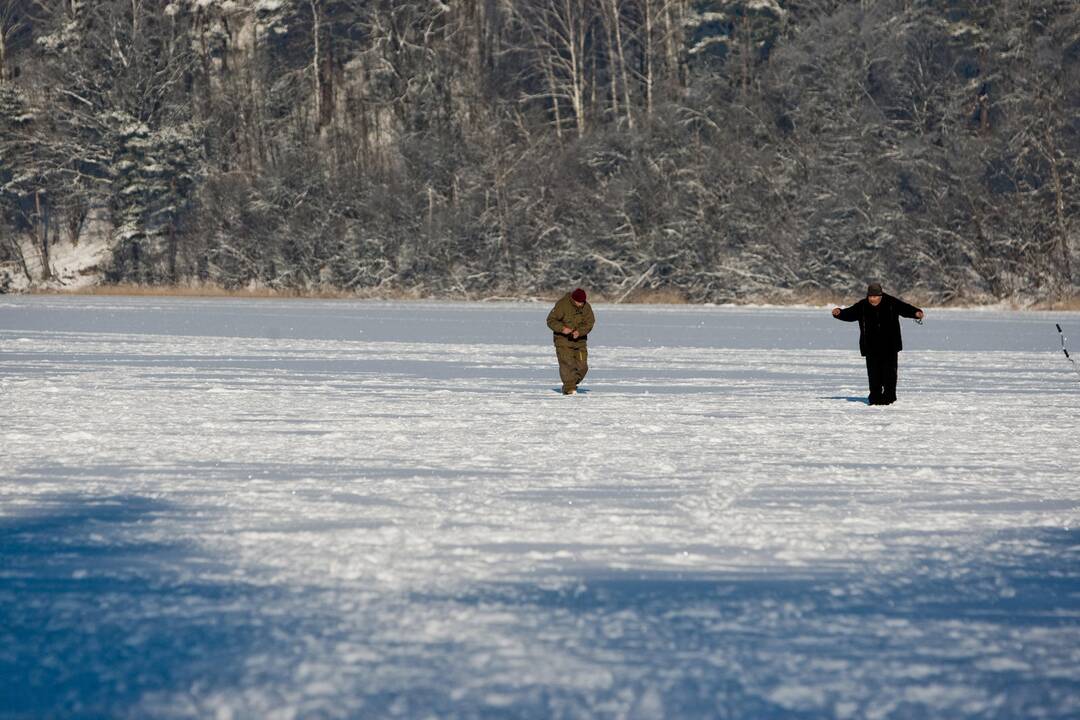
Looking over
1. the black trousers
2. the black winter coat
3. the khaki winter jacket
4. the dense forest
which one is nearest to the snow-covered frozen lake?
the black trousers

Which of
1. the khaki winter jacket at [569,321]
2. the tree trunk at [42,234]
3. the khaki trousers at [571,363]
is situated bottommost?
the khaki trousers at [571,363]

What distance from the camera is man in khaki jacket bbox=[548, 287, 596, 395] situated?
15.8 m

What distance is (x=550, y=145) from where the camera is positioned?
57.7 meters

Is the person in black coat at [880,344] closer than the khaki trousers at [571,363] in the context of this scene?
Yes

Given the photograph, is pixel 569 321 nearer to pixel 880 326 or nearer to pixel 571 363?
pixel 571 363

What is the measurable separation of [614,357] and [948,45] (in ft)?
111

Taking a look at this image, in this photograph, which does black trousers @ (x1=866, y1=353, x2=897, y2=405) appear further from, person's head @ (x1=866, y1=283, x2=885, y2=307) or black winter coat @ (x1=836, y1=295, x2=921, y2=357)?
person's head @ (x1=866, y1=283, x2=885, y2=307)

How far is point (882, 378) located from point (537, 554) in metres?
8.41

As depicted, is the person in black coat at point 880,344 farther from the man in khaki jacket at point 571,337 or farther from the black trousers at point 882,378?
the man in khaki jacket at point 571,337

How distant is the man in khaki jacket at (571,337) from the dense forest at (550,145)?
3049 cm

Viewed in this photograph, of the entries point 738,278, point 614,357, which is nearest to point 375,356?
point 614,357

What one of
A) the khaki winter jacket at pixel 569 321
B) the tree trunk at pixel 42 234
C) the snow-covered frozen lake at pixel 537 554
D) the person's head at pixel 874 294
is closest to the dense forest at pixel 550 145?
the tree trunk at pixel 42 234

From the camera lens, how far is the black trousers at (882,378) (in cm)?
1455

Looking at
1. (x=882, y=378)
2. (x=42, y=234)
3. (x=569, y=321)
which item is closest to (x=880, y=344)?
(x=882, y=378)
